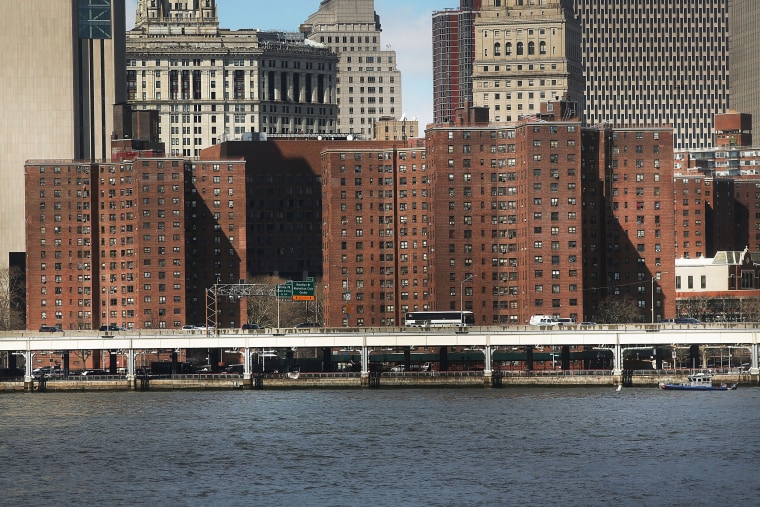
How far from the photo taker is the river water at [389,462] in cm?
14450

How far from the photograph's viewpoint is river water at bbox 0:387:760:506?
474ft

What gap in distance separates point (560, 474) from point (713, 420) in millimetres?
45184

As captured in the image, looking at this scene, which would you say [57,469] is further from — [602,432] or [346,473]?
[602,432]

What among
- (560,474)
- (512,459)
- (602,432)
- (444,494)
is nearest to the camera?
(444,494)

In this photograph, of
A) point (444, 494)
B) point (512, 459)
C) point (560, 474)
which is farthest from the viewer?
point (512, 459)

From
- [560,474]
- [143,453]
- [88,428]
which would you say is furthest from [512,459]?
[88,428]

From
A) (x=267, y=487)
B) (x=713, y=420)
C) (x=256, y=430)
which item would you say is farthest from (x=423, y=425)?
(x=267, y=487)

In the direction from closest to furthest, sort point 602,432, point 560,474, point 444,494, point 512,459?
1. point 444,494
2. point 560,474
3. point 512,459
4. point 602,432

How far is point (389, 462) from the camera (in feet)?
541

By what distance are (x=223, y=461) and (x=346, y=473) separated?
47.3 feet

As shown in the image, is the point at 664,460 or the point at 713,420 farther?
the point at 713,420

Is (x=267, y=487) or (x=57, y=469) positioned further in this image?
(x=57, y=469)

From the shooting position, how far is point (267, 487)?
150 m

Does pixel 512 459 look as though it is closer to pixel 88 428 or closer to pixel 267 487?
pixel 267 487
